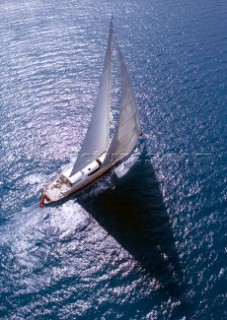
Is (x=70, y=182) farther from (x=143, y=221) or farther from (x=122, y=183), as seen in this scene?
(x=143, y=221)

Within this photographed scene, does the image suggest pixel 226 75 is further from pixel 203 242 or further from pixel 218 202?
pixel 203 242

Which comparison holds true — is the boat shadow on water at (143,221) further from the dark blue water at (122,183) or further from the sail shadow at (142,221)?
the dark blue water at (122,183)

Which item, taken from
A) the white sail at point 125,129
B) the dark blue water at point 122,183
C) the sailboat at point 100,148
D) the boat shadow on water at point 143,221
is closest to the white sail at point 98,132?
the sailboat at point 100,148

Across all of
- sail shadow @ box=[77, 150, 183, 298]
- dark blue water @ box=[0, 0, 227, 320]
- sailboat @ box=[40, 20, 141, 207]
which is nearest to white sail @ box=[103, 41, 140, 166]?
sailboat @ box=[40, 20, 141, 207]

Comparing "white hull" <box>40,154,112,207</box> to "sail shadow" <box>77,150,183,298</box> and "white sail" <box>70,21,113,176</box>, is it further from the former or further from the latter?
"sail shadow" <box>77,150,183,298</box>

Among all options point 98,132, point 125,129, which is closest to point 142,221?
point 125,129

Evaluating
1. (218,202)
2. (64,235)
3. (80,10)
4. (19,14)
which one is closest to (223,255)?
(218,202)
